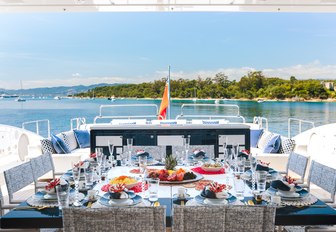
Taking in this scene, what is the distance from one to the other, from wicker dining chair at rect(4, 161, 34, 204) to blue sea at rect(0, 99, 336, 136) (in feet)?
45.3

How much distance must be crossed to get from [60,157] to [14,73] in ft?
85.7

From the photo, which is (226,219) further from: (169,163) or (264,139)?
(264,139)

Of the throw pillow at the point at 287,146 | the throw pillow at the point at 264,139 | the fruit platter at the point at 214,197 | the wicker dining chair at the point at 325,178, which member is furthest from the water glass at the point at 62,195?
the throw pillow at the point at 264,139

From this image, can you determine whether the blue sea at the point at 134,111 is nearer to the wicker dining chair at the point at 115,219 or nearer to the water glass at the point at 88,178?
the water glass at the point at 88,178

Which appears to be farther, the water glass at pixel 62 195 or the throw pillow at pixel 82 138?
the throw pillow at pixel 82 138

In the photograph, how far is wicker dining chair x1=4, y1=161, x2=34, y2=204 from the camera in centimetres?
232

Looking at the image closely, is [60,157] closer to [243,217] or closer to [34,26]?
[243,217]

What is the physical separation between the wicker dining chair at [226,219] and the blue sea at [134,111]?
14.9 metres

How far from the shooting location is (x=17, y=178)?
8.05 feet

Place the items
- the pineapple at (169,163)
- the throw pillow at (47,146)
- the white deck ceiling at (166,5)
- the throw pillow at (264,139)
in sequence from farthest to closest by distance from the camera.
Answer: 1. the throw pillow at (264,139)
2. the white deck ceiling at (166,5)
3. the throw pillow at (47,146)
4. the pineapple at (169,163)

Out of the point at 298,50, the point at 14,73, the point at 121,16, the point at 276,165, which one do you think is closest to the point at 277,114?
the point at 298,50

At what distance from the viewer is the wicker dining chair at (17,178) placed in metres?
2.32

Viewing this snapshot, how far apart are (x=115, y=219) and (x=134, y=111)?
35.8 m

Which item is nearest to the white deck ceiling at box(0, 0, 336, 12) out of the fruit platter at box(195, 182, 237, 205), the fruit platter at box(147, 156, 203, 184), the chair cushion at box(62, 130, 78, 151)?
the chair cushion at box(62, 130, 78, 151)
